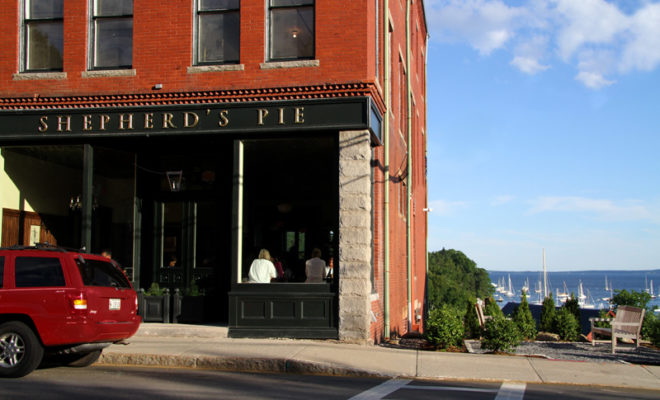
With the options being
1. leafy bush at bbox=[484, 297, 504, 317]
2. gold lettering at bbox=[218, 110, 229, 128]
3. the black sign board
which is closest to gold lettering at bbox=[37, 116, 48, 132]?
the black sign board

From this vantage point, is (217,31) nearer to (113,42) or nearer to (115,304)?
(113,42)

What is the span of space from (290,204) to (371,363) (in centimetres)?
580

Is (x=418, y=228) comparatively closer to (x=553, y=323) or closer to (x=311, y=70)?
(x=553, y=323)

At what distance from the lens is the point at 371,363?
10719mm

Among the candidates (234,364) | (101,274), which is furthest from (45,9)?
(234,364)

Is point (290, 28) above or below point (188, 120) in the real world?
above

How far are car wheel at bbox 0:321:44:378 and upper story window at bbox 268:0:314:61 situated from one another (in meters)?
7.08

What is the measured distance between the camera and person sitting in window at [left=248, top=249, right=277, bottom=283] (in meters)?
13.8

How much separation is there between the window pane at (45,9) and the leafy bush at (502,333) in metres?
10.9

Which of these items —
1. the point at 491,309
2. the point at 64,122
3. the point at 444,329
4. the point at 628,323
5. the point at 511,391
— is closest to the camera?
the point at 511,391

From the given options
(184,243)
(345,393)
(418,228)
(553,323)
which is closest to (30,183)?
(184,243)

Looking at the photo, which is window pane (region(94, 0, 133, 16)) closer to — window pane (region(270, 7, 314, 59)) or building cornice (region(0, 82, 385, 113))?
building cornice (region(0, 82, 385, 113))

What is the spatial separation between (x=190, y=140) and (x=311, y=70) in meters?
2.99

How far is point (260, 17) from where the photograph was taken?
45.0 ft
